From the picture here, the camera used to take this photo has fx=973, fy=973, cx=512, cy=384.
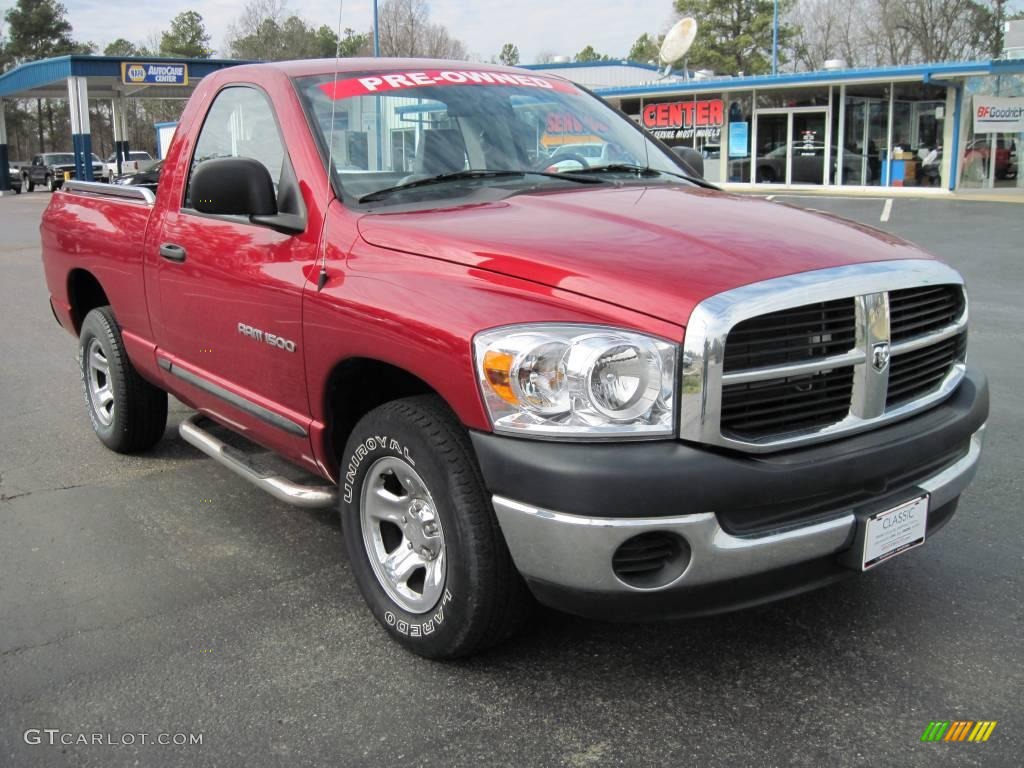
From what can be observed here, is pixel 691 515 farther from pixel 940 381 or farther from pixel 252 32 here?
pixel 252 32

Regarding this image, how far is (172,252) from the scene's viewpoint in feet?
13.4

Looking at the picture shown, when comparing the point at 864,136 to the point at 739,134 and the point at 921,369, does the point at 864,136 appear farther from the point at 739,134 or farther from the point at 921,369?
the point at 921,369

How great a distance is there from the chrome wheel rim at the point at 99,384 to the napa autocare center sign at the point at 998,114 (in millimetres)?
26501

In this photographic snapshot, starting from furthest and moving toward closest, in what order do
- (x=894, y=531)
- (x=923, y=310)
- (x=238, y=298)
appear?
(x=238, y=298) → (x=923, y=310) → (x=894, y=531)

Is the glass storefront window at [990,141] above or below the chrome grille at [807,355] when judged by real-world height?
above

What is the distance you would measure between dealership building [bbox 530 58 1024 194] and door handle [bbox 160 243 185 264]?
72.8 ft

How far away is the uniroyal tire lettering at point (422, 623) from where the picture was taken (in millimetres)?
2871

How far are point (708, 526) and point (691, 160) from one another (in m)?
2.76

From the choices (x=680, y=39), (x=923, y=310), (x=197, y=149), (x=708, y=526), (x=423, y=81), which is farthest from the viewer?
(x=680, y=39)

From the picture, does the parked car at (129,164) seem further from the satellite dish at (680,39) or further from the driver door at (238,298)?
the driver door at (238,298)

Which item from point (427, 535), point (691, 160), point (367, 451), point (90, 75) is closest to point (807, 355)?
point (427, 535)

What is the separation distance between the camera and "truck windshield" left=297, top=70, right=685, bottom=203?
352cm

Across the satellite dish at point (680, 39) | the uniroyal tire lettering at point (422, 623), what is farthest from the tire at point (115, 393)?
the satellite dish at point (680, 39)

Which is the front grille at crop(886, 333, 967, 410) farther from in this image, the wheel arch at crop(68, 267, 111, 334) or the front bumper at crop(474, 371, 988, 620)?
the wheel arch at crop(68, 267, 111, 334)
